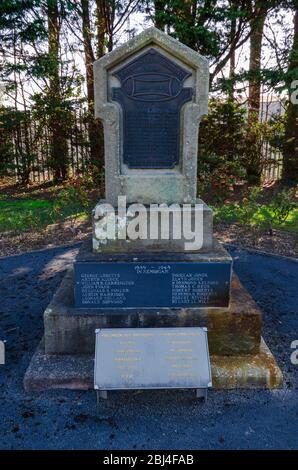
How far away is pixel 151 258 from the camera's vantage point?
3414 mm

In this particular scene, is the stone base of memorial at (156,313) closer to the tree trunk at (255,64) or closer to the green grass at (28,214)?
the green grass at (28,214)

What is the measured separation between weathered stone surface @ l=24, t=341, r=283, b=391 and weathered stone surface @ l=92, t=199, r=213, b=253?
1011 mm

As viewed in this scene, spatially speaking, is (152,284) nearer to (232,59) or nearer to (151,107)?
(151,107)

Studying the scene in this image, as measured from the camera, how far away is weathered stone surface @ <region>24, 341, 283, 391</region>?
3.05 meters

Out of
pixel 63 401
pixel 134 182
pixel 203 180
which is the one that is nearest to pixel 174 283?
pixel 134 182

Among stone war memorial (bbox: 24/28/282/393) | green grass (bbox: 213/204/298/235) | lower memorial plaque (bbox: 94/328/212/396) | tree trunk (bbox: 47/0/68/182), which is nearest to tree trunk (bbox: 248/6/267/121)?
green grass (bbox: 213/204/298/235)

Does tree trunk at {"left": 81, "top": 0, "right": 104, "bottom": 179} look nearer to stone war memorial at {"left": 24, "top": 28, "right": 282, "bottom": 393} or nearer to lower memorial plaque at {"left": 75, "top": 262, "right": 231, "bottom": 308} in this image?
stone war memorial at {"left": 24, "top": 28, "right": 282, "bottom": 393}

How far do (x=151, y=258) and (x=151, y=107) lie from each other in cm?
133

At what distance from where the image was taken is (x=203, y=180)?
9.85 m

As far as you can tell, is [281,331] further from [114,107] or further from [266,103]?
[266,103]

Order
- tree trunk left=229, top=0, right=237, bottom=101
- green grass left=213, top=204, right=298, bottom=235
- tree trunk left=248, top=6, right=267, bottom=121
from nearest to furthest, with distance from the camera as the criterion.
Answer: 1. green grass left=213, top=204, right=298, bottom=235
2. tree trunk left=229, top=0, right=237, bottom=101
3. tree trunk left=248, top=6, right=267, bottom=121

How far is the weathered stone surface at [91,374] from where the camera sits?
3049 mm

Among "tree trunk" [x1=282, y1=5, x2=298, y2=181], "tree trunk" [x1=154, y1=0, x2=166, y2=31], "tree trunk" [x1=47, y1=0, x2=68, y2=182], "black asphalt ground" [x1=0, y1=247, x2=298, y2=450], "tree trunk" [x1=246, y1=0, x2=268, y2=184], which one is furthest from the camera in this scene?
"tree trunk" [x1=246, y1=0, x2=268, y2=184]

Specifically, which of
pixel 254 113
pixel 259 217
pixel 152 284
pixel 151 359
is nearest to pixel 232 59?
pixel 254 113
